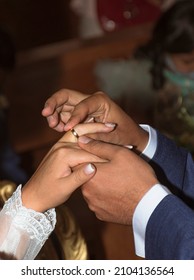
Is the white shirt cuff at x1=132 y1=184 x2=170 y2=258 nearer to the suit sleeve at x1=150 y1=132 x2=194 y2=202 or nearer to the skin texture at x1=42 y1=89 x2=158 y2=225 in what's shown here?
the skin texture at x1=42 y1=89 x2=158 y2=225

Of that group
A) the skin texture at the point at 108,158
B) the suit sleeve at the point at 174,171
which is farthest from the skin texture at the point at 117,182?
the suit sleeve at the point at 174,171

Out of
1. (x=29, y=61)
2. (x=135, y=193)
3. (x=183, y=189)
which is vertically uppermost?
(x=135, y=193)

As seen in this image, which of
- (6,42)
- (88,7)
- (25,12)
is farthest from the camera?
(25,12)

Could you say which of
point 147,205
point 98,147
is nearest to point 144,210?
point 147,205

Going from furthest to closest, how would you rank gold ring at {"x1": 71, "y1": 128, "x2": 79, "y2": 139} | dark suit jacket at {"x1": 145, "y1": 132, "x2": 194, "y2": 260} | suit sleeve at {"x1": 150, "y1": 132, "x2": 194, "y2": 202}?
suit sleeve at {"x1": 150, "y1": 132, "x2": 194, "y2": 202} < gold ring at {"x1": 71, "y1": 128, "x2": 79, "y2": 139} < dark suit jacket at {"x1": 145, "y1": 132, "x2": 194, "y2": 260}

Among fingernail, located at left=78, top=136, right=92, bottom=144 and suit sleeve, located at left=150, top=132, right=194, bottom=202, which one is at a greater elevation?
fingernail, located at left=78, top=136, right=92, bottom=144

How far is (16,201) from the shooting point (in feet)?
3.06

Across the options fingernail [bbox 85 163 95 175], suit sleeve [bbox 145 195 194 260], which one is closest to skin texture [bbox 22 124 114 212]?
fingernail [bbox 85 163 95 175]

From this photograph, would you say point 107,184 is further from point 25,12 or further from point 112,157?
point 25,12

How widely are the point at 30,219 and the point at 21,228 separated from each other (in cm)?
2

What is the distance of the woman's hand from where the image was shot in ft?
3.30

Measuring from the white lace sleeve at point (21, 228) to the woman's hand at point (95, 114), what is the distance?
0.47 ft
